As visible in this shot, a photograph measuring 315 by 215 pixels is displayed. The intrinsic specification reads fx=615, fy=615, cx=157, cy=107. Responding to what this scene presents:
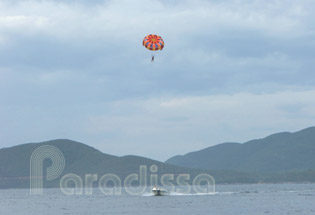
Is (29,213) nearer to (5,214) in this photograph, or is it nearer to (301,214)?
(5,214)

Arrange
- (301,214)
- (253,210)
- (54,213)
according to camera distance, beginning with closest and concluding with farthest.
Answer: (301,214)
(253,210)
(54,213)

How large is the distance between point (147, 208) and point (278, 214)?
32.9 meters

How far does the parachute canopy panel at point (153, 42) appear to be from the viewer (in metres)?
123

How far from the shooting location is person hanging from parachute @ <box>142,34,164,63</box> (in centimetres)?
12262

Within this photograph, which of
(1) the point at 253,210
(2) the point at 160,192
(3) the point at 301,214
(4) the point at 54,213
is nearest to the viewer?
(3) the point at 301,214

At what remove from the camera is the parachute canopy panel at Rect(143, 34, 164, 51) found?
12262cm

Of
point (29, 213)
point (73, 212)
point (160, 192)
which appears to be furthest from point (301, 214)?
point (160, 192)

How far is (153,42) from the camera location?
407 feet

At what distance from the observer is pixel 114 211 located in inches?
5192

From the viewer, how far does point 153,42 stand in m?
124

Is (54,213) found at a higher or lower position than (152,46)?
lower

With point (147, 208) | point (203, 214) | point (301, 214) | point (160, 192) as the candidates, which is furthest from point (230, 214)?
point (160, 192)

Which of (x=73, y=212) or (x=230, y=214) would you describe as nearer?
(x=230, y=214)

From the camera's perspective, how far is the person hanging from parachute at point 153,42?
12262cm
